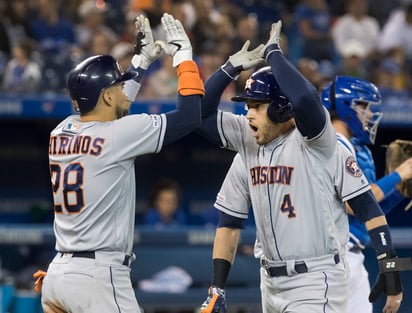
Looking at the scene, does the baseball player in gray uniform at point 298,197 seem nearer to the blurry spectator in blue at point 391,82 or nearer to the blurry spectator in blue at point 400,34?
Answer: the blurry spectator in blue at point 391,82

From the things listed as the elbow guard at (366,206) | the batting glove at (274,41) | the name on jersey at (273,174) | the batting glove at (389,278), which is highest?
the batting glove at (274,41)

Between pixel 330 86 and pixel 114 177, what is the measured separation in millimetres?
1608

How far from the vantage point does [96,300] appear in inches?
176

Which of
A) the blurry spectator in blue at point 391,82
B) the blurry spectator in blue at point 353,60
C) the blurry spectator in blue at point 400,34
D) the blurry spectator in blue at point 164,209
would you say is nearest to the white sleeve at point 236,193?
the blurry spectator in blue at point 164,209

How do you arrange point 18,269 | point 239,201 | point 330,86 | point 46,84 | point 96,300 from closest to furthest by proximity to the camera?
point 96,300
point 239,201
point 330,86
point 18,269
point 46,84

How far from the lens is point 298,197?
4551 millimetres

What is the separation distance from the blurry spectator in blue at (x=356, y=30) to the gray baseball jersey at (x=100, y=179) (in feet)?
25.7

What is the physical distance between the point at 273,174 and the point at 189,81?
23.1 inches

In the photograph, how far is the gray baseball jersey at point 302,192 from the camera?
454 cm

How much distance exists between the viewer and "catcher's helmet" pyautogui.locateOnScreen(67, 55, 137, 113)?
461 cm

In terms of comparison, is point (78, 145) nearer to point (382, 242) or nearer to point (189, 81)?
point (189, 81)

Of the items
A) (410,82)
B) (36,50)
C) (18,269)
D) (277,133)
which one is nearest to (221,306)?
(277,133)

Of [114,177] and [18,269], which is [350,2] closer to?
[18,269]

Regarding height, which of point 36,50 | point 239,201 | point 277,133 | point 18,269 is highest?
point 36,50
